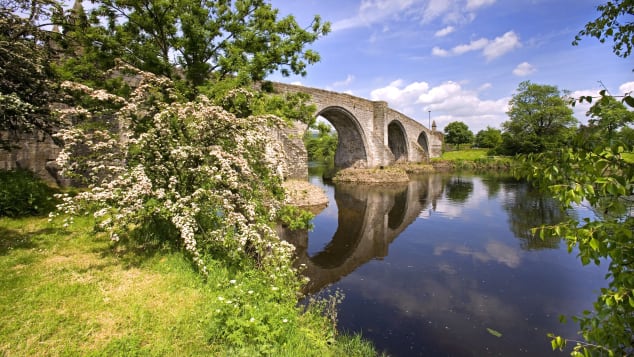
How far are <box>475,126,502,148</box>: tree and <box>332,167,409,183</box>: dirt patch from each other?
50419mm

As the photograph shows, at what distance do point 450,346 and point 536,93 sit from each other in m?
53.8

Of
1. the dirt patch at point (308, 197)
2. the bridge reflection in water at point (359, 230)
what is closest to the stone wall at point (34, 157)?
the bridge reflection in water at point (359, 230)

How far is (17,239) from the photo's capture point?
621cm

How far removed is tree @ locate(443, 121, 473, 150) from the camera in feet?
284

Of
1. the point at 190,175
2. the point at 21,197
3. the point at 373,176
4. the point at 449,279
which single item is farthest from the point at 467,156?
the point at 21,197

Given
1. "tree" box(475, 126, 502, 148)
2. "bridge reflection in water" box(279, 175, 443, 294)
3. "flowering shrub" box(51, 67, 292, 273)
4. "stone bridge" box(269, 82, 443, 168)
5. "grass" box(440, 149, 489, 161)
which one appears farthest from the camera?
"tree" box(475, 126, 502, 148)

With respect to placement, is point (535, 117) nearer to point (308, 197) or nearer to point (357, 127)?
point (357, 127)

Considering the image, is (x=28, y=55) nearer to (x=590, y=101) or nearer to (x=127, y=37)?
(x=127, y=37)

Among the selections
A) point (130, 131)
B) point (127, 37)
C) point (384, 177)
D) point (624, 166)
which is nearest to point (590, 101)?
point (624, 166)

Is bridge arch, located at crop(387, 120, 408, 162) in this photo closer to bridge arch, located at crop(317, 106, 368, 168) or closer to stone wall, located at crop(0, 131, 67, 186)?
bridge arch, located at crop(317, 106, 368, 168)

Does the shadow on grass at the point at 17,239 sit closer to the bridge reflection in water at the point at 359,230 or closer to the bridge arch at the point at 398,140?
the bridge reflection in water at the point at 359,230

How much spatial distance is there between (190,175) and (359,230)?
8530 mm

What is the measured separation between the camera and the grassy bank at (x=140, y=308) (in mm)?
3637

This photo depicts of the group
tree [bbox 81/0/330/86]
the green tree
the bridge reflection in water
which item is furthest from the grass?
the green tree
